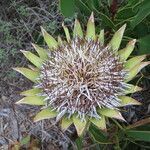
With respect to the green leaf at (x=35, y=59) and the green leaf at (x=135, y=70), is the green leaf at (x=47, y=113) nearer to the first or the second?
the green leaf at (x=35, y=59)

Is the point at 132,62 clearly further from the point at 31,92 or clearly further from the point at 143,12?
the point at 31,92

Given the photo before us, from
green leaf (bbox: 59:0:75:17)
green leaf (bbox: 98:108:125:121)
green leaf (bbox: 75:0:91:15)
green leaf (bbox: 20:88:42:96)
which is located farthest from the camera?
green leaf (bbox: 75:0:91:15)

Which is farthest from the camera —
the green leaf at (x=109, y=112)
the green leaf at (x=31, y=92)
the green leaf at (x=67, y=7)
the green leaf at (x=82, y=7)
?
the green leaf at (x=82, y=7)

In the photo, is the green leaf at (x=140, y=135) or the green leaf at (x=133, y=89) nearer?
the green leaf at (x=133, y=89)

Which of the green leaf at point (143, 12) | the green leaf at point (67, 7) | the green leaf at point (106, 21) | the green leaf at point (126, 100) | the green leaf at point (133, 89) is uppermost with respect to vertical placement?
the green leaf at point (67, 7)

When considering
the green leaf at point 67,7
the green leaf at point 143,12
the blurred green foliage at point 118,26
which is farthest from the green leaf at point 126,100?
the green leaf at point 67,7

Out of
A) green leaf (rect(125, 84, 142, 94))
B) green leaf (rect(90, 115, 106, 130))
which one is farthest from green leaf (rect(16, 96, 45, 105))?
green leaf (rect(125, 84, 142, 94))

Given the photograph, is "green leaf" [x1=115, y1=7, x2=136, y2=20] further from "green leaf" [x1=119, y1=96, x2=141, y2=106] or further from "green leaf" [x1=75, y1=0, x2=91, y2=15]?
"green leaf" [x1=119, y1=96, x2=141, y2=106]
